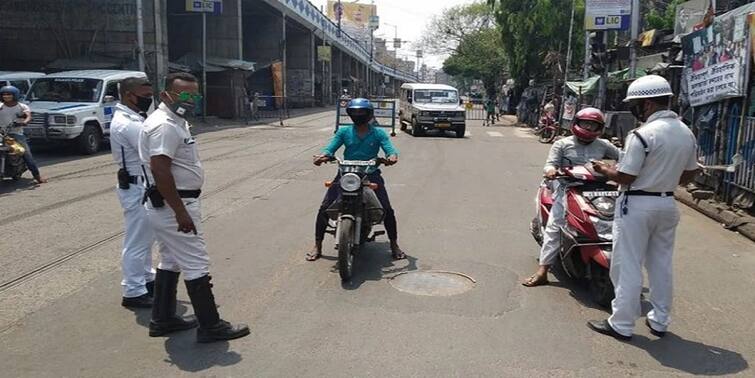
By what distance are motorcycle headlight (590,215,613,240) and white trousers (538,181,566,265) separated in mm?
398

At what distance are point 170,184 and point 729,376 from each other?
372 centimetres

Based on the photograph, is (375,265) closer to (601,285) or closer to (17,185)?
(601,285)

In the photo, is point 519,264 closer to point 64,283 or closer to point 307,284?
point 307,284

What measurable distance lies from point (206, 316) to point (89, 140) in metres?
13.7

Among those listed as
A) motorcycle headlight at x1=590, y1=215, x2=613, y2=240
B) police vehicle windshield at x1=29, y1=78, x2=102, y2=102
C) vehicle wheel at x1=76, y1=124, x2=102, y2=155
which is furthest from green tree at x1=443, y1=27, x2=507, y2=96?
motorcycle headlight at x1=590, y1=215, x2=613, y2=240

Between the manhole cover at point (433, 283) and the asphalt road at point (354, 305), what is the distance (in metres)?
0.10

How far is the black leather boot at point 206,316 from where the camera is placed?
427cm

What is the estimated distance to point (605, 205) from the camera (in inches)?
205

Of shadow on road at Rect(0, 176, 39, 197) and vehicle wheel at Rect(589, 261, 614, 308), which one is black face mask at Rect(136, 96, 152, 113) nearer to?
vehicle wheel at Rect(589, 261, 614, 308)

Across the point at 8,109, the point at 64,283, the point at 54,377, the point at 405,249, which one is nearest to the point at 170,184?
the point at 54,377

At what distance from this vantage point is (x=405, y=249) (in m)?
6.95

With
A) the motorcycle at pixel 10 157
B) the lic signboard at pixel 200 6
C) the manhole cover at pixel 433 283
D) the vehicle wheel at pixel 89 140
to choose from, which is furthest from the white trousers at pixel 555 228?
the lic signboard at pixel 200 6

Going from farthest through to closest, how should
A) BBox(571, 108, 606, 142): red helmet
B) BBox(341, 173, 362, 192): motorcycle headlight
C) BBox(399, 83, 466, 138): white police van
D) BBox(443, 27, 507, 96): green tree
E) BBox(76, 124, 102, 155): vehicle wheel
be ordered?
1. BBox(443, 27, 507, 96): green tree
2. BBox(399, 83, 466, 138): white police van
3. BBox(76, 124, 102, 155): vehicle wheel
4. BBox(341, 173, 362, 192): motorcycle headlight
5. BBox(571, 108, 606, 142): red helmet

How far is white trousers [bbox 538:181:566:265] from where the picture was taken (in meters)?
5.51
